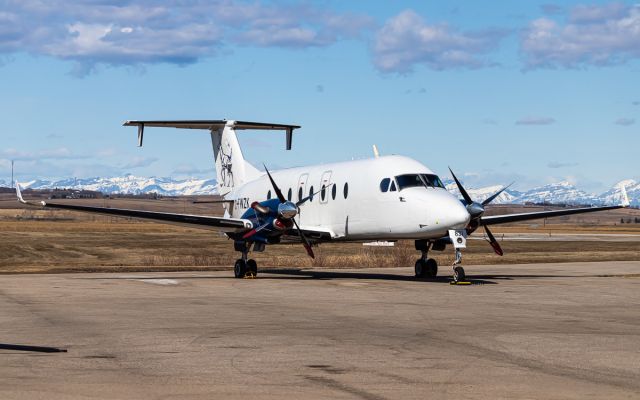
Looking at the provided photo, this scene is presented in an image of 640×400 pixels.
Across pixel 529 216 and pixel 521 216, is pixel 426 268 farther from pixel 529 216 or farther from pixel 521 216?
pixel 529 216

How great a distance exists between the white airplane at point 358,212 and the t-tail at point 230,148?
2.89m

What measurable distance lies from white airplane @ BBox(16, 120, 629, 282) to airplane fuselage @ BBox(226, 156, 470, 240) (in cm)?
3

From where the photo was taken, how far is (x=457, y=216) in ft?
92.6

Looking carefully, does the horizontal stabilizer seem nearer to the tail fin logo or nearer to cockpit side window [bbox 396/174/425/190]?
the tail fin logo

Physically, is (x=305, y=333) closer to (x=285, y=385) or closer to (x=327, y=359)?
(x=327, y=359)

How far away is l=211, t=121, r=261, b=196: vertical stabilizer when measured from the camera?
41.3 meters

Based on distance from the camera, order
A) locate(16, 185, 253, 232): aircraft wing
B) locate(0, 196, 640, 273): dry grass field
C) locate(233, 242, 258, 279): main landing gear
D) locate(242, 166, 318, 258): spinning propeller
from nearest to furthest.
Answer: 1. locate(16, 185, 253, 232): aircraft wing
2. locate(242, 166, 318, 258): spinning propeller
3. locate(233, 242, 258, 279): main landing gear
4. locate(0, 196, 640, 273): dry grass field

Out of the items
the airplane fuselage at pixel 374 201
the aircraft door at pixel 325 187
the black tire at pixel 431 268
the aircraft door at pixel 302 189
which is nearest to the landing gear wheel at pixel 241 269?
the airplane fuselage at pixel 374 201

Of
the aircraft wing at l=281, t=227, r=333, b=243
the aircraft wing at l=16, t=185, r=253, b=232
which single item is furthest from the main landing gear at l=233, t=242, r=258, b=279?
the aircraft wing at l=281, t=227, r=333, b=243

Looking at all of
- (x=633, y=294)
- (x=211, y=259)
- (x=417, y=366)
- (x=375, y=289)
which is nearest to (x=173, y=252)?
(x=211, y=259)

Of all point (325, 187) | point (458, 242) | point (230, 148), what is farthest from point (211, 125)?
point (458, 242)

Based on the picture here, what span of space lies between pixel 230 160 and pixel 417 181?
13.4 metres

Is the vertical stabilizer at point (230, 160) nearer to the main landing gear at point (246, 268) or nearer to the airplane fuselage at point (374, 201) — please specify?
the airplane fuselage at point (374, 201)

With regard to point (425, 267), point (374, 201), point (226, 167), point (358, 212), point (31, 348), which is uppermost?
point (226, 167)
